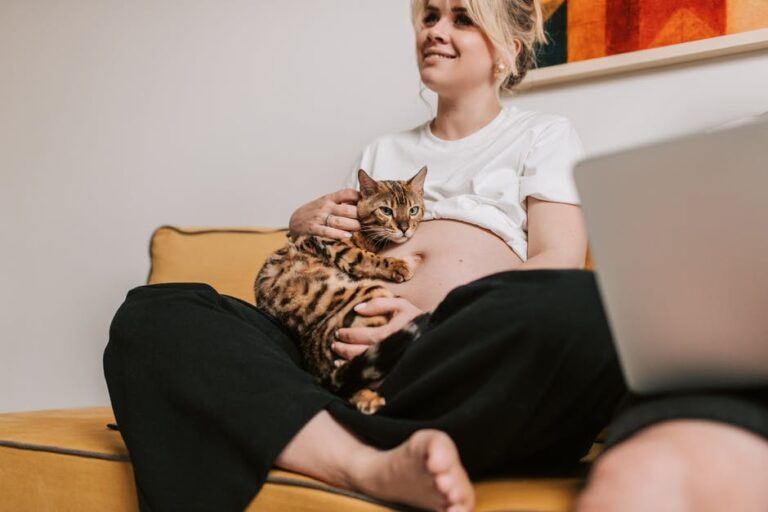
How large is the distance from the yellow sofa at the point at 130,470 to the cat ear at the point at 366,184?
0.44 m

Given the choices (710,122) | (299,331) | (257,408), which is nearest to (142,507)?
(257,408)

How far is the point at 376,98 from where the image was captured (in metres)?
2.13

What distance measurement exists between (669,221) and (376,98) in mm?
1592

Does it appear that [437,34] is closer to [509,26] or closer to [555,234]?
[509,26]

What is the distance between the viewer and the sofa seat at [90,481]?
92cm

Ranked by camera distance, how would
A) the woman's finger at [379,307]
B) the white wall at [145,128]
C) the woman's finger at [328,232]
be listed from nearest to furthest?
the woman's finger at [379,307], the woman's finger at [328,232], the white wall at [145,128]

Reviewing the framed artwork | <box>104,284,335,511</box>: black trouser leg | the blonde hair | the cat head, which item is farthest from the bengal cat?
the framed artwork

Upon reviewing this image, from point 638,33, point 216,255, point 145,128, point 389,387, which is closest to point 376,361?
point 389,387

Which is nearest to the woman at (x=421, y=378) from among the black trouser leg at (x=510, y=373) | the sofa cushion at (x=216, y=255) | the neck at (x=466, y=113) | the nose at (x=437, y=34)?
the black trouser leg at (x=510, y=373)

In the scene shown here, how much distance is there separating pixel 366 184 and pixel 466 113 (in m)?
0.28

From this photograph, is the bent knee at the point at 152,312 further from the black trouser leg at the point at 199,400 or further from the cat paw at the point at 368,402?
the cat paw at the point at 368,402

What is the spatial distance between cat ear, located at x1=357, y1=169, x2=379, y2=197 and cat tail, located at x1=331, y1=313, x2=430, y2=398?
1.64 ft

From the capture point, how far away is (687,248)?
2.06ft

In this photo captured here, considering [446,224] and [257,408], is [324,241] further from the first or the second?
[257,408]
